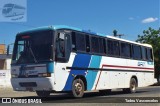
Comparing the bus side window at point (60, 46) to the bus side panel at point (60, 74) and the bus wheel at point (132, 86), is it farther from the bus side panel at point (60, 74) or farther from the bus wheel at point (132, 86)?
the bus wheel at point (132, 86)

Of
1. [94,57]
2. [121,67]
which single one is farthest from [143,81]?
[94,57]

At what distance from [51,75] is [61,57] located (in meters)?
1.01

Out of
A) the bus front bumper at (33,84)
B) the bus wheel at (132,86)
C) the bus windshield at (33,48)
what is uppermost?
the bus windshield at (33,48)

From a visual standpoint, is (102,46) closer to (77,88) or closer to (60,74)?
(77,88)

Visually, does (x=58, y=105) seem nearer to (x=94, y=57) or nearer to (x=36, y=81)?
(x=36, y=81)

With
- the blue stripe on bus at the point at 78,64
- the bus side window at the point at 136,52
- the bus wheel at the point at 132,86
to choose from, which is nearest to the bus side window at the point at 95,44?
the blue stripe on bus at the point at 78,64

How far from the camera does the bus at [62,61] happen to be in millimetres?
15992

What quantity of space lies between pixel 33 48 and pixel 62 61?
56.9 inches

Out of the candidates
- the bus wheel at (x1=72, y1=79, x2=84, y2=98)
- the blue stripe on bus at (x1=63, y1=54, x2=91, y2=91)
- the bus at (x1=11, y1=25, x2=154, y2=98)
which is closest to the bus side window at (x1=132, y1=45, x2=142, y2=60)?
the bus at (x1=11, y1=25, x2=154, y2=98)

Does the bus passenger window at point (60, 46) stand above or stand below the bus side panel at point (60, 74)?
above

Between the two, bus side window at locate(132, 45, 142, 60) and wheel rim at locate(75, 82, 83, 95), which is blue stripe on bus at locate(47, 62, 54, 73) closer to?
wheel rim at locate(75, 82, 83, 95)

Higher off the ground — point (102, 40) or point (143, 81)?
point (102, 40)

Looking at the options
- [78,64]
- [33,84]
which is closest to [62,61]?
[78,64]

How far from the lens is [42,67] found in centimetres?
1595
